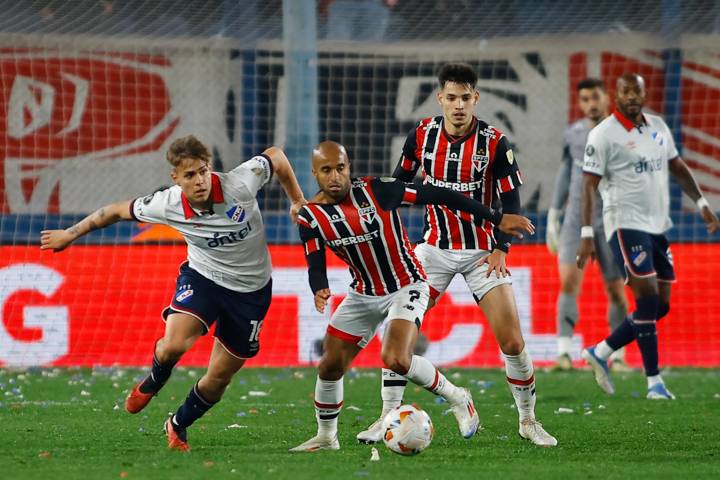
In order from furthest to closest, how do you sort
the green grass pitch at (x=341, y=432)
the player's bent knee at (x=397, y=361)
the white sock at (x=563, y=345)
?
the white sock at (x=563, y=345)
the player's bent knee at (x=397, y=361)
the green grass pitch at (x=341, y=432)

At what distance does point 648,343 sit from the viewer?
9461mm

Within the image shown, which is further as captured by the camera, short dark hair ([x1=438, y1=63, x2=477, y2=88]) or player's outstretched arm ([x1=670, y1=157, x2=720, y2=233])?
player's outstretched arm ([x1=670, y1=157, x2=720, y2=233])

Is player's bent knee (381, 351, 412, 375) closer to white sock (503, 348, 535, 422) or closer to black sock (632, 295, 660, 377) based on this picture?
white sock (503, 348, 535, 422)

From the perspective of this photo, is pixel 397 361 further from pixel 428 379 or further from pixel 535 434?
pixel 535 434

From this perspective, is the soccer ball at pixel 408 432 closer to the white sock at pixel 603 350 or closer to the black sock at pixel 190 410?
the black sock at pixel 190 410

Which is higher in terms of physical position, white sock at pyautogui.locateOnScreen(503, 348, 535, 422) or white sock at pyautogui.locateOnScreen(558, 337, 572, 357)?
white sock at pyautogui.locateOnScreen(503, 348, 535, 422)

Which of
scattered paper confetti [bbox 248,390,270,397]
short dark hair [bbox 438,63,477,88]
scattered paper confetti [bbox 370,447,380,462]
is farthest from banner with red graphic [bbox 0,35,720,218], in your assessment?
scattered paper confetti [bbox 370,447,380,462]

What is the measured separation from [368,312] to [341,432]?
1.13 meters

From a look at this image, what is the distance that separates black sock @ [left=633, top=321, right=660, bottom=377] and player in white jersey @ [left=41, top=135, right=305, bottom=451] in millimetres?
3464

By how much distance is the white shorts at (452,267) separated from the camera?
7.38 metres

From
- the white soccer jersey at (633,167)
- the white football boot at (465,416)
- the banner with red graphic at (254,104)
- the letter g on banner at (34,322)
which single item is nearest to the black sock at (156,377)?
the white football boot at (465,416)

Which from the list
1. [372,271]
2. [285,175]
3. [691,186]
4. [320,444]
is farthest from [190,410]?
[691,186]

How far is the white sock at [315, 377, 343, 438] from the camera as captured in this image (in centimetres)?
684

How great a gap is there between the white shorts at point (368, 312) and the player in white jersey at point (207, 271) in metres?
0.53
